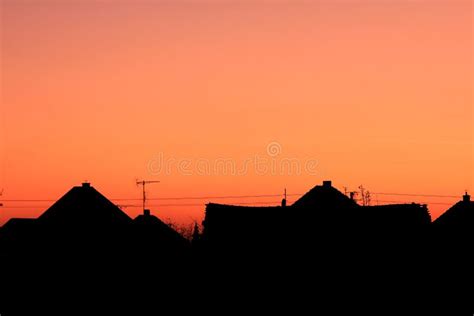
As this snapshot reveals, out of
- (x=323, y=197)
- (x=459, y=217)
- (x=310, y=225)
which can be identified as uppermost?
(x=323, y=197)

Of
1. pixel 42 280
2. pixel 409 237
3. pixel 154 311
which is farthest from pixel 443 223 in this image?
pixel 42 280

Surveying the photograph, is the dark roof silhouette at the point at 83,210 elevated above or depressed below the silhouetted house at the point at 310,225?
above

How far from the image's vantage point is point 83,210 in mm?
45219

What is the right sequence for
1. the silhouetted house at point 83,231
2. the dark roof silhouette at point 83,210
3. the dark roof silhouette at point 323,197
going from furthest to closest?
the dark roof silhouette at point 323,197 → the dark roof silhouette at point 83,210 → the silhouetted house at point 83,231

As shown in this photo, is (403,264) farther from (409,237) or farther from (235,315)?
(235,315)

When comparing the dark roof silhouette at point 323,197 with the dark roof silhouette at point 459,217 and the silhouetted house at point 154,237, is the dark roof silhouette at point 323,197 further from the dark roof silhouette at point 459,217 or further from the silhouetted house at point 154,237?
the silhouetted house at point 154,237

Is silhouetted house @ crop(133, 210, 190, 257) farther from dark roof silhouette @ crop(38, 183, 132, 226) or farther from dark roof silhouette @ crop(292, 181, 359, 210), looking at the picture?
dark roof silhouette @ crop(292, 181, 359, 210)

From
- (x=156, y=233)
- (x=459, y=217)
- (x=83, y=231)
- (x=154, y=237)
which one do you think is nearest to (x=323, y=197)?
(x=459, y=217)

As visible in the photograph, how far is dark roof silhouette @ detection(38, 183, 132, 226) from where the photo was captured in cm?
4447

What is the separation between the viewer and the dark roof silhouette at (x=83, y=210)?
146ft

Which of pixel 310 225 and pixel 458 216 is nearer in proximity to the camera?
pixel 310 225

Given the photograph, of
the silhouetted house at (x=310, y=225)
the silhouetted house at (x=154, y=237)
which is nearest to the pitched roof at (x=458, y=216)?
the silhouetted house at (x=310, y=225)

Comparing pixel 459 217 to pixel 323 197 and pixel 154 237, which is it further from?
pixel 154 237

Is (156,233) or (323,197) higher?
(323,197)
